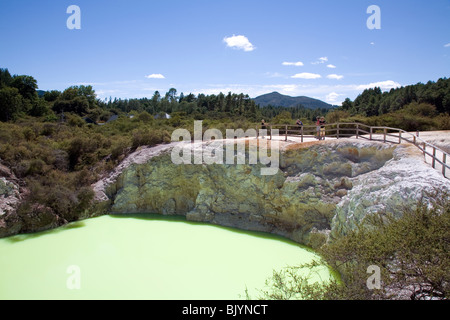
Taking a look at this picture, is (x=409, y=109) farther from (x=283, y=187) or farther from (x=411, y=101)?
(x=283, y=187)

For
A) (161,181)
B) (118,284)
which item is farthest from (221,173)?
(118,284)

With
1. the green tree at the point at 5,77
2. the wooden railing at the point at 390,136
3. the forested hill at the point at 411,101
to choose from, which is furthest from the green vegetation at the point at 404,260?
the green tree at the point at 5,77

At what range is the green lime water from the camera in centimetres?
976

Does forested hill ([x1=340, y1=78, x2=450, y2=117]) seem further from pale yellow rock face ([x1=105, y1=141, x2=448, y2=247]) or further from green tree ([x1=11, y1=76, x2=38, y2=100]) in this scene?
green tree ([x1=11, y1=76, x2=38, y2=100])

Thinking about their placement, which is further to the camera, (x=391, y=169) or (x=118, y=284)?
(x=391, y=169)

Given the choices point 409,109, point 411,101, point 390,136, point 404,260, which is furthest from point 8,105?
point 411,101

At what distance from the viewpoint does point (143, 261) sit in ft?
38.9

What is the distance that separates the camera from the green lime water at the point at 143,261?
976 centimetres

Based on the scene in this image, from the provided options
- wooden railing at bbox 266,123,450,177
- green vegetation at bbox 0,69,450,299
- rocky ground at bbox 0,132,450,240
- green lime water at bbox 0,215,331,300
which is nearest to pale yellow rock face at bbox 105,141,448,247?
rocky ground at bbox 0,132,450,240

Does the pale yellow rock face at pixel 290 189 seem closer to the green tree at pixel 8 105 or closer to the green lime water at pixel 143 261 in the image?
the green lime water at pixel 143 261

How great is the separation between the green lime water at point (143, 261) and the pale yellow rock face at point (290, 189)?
3.67 ft

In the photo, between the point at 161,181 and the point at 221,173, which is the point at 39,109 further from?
the point at 221,173

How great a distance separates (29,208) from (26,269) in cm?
519

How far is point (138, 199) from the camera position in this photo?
1878 centimetres
